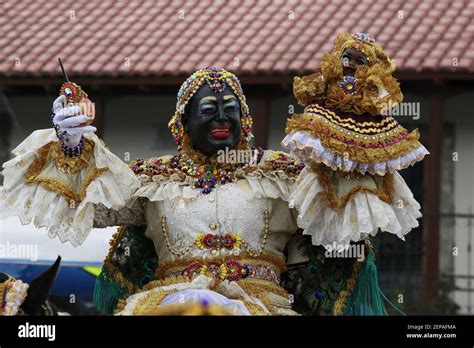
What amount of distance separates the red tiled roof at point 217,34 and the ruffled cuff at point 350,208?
29.2 feet

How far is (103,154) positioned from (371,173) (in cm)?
129

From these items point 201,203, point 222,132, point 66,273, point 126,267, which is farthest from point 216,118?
point 66,273

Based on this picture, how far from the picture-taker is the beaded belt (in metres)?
7.79

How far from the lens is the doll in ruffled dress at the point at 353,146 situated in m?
7.57

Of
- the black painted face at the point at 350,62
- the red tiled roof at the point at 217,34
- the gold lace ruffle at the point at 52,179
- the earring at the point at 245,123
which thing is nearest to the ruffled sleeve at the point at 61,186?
the gold lace ruffle at the point at 52,179

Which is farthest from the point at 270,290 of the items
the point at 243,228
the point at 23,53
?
the point at 23,53

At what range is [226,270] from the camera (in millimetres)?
7812

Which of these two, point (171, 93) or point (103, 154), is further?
point (171, 93)

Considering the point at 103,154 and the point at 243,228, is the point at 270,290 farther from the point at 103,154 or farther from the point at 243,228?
the point at 103,154

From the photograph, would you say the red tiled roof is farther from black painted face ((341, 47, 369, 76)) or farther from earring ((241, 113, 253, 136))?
black painted face ((341, 47, 369, 76))

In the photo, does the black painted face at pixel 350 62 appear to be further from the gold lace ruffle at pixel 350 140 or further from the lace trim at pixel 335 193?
the lace trim at pixel 335 193
